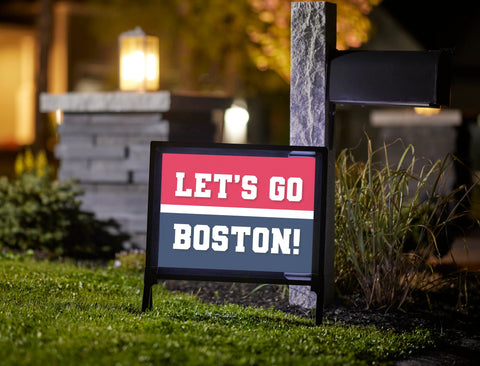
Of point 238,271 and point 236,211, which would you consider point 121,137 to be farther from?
point 238,271

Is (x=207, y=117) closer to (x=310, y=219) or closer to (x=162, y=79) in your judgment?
(x=310, y=219)

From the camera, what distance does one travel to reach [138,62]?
→ 1080cm

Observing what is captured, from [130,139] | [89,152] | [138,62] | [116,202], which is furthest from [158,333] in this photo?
[138,62]

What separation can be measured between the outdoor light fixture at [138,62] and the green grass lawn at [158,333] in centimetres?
404

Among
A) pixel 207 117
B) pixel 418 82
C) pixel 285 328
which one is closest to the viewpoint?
pixel 285 328

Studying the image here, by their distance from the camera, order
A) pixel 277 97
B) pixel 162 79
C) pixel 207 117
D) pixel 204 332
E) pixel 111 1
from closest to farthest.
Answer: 1. pixel 204 332
2. pixel 207 117
3. pixel 111 1
4. pixel 277 97
5. pixel 162 79

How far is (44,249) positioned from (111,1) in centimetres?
1401

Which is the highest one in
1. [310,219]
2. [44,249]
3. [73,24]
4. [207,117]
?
[73,24]

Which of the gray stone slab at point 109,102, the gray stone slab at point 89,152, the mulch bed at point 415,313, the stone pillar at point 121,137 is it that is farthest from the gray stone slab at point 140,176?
the mulch bed at point 415,313

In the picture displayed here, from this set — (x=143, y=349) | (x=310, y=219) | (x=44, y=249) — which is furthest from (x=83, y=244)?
(x=143, y=349)

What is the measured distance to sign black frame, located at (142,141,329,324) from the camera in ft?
20.6

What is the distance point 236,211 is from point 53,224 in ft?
14.0

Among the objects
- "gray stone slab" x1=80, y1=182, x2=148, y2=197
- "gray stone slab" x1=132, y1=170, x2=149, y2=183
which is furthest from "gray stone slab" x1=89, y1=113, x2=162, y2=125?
"gray stone slab" x1=80, y1=182, x2=148, y2=197

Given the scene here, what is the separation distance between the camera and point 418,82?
6.75 meters
